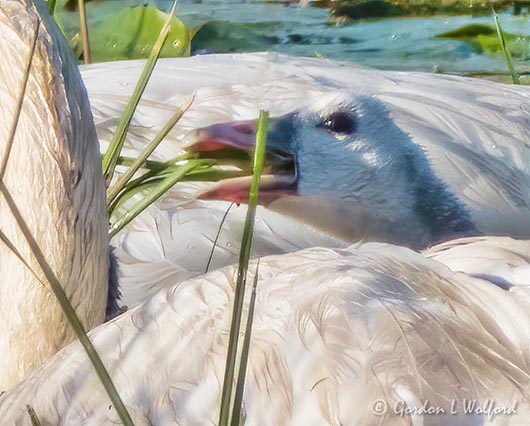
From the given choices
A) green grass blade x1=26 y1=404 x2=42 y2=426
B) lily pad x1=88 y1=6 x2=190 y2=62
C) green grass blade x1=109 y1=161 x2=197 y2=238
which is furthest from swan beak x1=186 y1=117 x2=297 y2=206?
lily pad x1=88 y1=6 x2=190 y2=62

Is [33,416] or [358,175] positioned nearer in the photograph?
[33,416]

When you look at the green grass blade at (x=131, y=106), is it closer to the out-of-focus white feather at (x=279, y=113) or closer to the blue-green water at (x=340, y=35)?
the out-of-focus white feather at (x=279, y=113)

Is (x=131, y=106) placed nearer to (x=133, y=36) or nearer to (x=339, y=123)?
(x=339, y=123)

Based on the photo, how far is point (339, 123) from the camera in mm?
2051

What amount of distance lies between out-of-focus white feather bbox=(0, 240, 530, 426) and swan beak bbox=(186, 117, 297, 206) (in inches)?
20.2

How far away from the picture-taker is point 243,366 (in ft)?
3.60

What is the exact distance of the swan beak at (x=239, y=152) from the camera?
182 cm

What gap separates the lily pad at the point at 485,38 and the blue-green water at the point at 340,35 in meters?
0.02

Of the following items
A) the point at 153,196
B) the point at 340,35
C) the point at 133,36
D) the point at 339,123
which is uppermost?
the point at 153,196

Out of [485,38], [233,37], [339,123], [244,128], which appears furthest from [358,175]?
[485,38]

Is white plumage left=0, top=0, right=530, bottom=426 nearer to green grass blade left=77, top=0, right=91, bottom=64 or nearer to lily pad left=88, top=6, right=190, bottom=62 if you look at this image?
green grass blade left=77, top=0, right=91, bottom=64

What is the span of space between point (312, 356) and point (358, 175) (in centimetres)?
90

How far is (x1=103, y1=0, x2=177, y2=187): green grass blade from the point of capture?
4.99 ft

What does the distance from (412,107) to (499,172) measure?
7.0 inches
